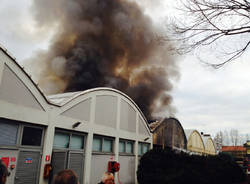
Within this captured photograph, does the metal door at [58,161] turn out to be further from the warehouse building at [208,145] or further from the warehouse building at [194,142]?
the warehouse building at [208,145]

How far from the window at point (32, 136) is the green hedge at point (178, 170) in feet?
20.6

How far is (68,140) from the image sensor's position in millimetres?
10414

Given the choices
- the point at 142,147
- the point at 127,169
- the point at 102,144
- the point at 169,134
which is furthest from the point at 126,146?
the point at 169,134

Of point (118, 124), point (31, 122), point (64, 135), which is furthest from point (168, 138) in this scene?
point (31, 122)

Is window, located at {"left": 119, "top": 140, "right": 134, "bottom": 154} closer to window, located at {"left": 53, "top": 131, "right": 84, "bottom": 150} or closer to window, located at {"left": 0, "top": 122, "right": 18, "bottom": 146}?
window, located at {"left": 53, "top": 131, "right": 84, "bottom": 150}

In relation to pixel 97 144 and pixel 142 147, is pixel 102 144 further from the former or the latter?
pixel 142 147

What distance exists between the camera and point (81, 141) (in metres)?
11.1

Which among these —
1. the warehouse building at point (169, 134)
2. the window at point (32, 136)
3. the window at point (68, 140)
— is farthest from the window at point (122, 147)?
the window at point (32, 136)

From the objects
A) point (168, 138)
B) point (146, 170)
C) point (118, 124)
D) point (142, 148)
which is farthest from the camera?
point (168, 138)

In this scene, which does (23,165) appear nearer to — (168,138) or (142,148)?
(142,148)

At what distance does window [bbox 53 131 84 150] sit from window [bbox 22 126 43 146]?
2.87 ft

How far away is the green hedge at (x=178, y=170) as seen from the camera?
36.8ft

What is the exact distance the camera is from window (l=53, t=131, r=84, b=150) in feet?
32.3

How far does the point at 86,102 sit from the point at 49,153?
326 cm
